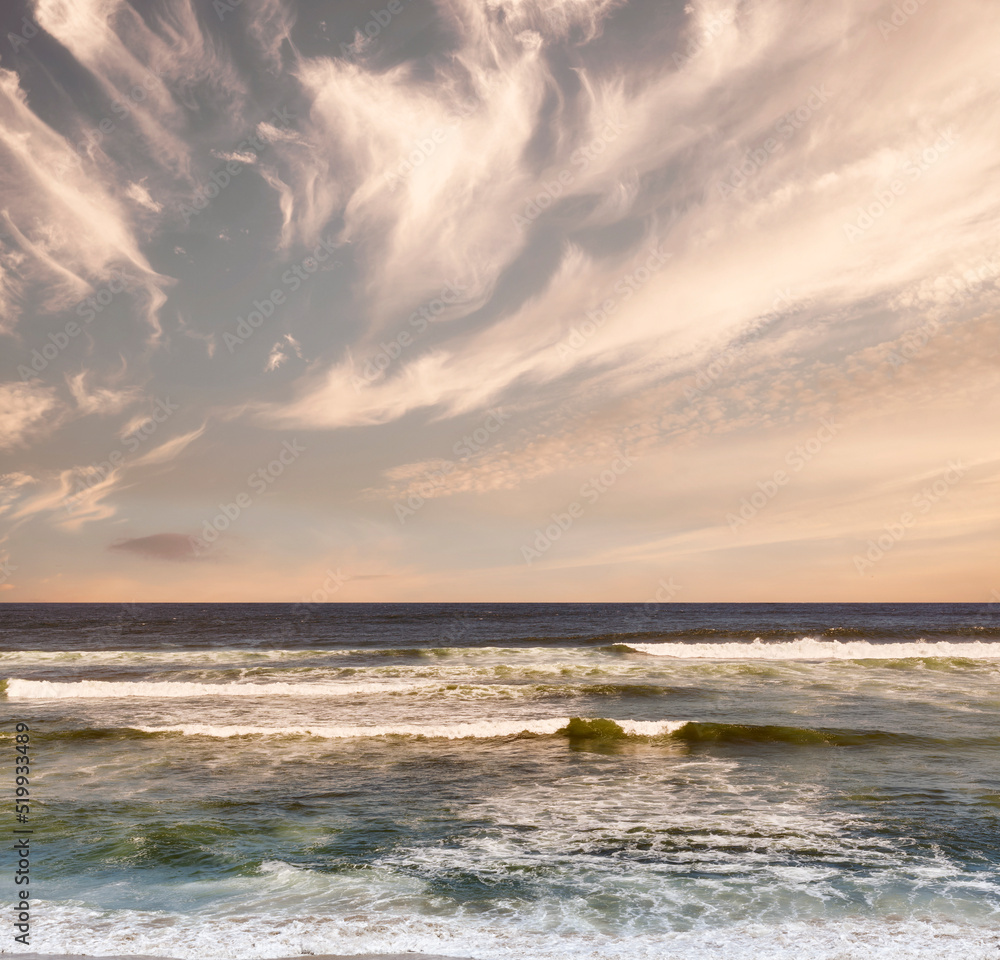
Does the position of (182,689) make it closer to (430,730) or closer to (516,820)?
(430,730)

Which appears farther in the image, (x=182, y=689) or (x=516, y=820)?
(x=182, y=689)

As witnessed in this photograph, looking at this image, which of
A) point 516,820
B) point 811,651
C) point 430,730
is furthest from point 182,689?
point 811,651

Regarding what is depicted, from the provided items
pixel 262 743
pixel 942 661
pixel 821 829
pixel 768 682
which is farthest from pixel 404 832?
pixel 942 661

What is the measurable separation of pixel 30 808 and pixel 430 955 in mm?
10014

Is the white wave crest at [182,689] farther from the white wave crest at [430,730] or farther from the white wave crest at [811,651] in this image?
the white wave crest at [811,651]

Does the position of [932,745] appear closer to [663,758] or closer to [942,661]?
[663,758]

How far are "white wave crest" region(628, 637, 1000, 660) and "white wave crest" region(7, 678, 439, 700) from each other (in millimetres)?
19867

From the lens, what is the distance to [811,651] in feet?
140

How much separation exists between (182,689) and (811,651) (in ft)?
123

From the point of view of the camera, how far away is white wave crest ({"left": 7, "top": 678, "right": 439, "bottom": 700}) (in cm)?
2730

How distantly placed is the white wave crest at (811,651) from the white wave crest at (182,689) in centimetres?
1987

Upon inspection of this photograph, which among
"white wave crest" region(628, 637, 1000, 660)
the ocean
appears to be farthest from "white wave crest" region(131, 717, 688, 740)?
"white wave crest" region(628, 637, 1000, 660)

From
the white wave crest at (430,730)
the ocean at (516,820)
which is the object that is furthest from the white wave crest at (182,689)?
the white wave crest at (430,730)

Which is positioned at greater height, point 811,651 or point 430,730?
point 811,651
